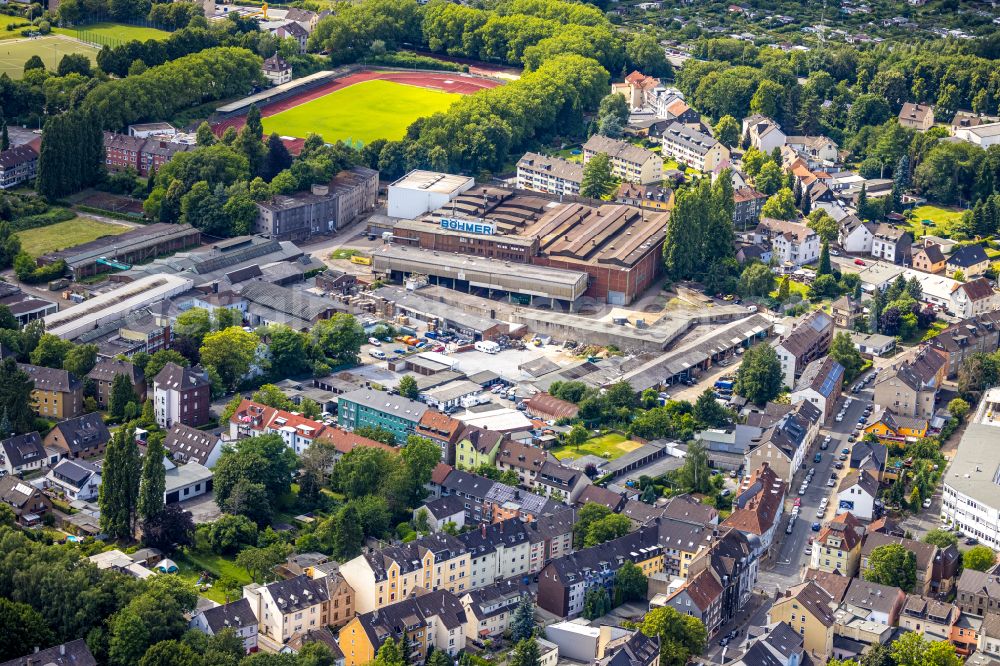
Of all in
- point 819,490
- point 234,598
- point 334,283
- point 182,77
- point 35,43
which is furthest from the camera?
point 35,43

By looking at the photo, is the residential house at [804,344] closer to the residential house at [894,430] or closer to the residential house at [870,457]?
the residential house at [894,430]

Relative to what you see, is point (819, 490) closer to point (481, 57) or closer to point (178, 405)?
point (178, 405)

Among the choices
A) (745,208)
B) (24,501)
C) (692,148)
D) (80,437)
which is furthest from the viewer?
(692,148)

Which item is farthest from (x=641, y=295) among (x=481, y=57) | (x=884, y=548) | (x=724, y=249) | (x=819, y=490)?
(x=481, y=57)

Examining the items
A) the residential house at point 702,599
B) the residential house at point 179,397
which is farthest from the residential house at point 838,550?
the residential house at point 179,397

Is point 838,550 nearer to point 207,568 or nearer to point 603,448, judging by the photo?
point 603,448

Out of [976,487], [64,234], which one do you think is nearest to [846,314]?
[976,487]
